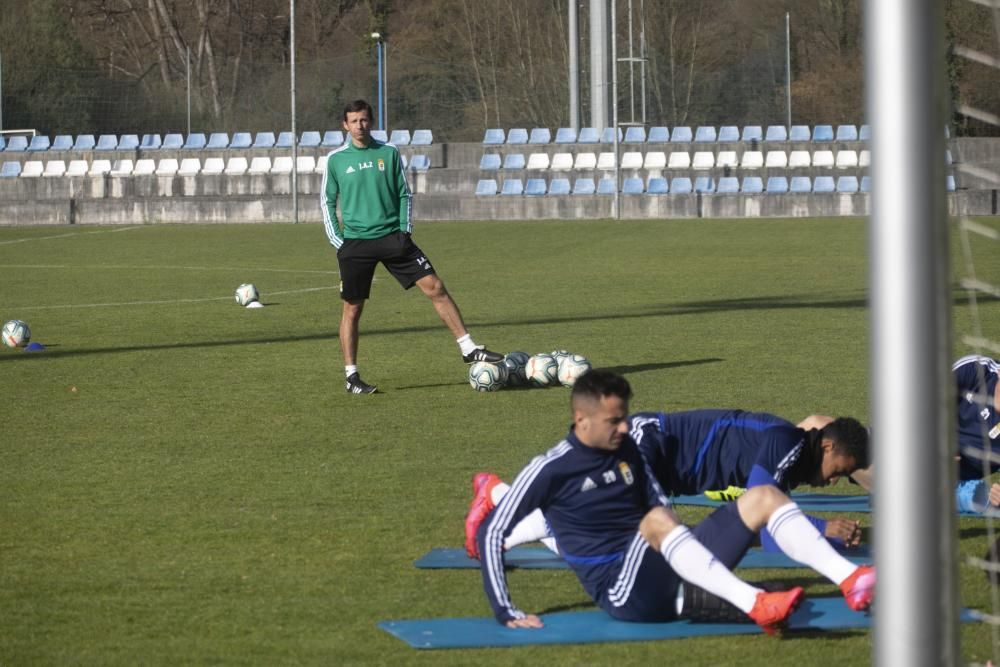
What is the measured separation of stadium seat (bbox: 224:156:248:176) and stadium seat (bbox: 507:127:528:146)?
258 inches

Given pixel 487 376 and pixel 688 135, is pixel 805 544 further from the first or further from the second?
pixel 688 135

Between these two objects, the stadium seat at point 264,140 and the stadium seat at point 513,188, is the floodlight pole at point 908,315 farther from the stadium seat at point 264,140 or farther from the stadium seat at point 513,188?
Answer: the stadium seat at point 264,140

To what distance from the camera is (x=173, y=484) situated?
7.76 m

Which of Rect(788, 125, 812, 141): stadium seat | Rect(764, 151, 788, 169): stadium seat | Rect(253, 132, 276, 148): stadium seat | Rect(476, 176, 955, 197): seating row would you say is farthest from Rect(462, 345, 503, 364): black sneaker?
Rect(253, 132, 276, 148): stadium seat

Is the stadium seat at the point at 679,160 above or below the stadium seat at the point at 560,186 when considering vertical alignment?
above

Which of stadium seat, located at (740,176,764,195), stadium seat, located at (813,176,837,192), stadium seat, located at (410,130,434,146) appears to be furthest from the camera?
stadium seat, located at (410,130,434,146)

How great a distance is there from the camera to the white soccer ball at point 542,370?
10.8m

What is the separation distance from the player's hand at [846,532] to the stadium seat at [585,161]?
104ft

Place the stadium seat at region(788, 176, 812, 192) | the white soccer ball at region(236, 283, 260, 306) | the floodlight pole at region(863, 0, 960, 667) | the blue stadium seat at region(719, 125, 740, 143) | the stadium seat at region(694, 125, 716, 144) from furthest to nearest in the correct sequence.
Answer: the blue stadium seat at region(719, 125, 740, 143)
the stadium seat at region(694, 125, 716, 144)
the stadium seat at region(788, 176, 812, 192)
the white soccer ball at region(236, 283, 260, 306)
the floodlight pole at region(863, 0, 960, 667)

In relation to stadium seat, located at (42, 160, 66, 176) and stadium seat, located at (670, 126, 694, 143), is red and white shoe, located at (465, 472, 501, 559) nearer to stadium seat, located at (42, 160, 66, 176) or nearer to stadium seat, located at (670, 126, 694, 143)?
stadium seat, located at (670, 126, 694, 143)

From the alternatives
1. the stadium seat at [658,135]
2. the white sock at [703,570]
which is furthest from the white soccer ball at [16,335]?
the stadium seat at [658,135]

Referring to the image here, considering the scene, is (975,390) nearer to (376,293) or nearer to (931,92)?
(931,92)

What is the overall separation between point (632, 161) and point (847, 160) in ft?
16.4

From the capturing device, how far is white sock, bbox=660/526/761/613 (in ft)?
16.6
